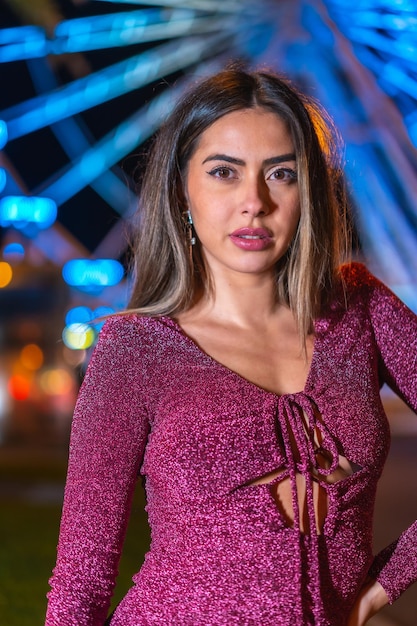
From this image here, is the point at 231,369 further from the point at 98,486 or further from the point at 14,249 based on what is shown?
the point at 14,249

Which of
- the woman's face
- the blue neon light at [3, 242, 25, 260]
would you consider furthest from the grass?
the blue neon light at [3, 242, 25, 260]

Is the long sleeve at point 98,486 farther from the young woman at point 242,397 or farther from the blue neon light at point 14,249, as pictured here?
the blue neon light at point 14,249

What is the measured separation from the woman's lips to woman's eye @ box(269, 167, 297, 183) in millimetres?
104

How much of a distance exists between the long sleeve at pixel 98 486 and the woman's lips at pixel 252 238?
275 millimetres

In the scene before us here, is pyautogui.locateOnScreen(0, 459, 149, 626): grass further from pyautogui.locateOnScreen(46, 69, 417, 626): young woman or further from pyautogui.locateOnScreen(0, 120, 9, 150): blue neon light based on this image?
pyautogui.locateOnScreen(0, 120, 9, 150): blue neon light

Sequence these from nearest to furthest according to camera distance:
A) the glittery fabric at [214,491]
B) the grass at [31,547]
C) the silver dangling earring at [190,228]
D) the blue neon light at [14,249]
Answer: the glittery fabric at [214,491], the silver dangling earring at [190,228], the grass at [31,547], the blue neon light at [14,249]

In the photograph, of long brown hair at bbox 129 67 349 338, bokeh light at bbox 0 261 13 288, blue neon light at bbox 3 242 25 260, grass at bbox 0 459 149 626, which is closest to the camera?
long brown hair at bbox 129 67 349 338

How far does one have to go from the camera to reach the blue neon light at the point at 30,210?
8.92 meters

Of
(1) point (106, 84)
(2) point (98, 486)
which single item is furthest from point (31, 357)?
(2) point (98, 486)

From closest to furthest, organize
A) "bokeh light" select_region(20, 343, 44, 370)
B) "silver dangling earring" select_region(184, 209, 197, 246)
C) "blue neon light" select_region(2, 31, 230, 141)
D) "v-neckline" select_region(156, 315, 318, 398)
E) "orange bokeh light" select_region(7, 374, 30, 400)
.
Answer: "v-neckline" select_region(156, 315, 318, 398) < "silver dangling earring" select_region(184, 209, 197, 246) < "blue neon light" select_region(2, 31, 230, 141) < "orange bokeh light" select_region(7, 374, 30, 400) < "bokeh light" select_region(20, 343, 44, 370)

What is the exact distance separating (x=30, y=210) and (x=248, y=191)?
7673 millimetres

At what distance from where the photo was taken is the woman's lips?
170 centimetres

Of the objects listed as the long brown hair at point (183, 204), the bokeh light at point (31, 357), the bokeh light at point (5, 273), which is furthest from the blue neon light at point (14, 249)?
the long brown hair at point (183, 204)

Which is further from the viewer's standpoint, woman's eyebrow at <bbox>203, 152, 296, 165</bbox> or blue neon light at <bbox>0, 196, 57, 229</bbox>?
blue neon light at <bbox>0, 196, 57, 229</bbox>
